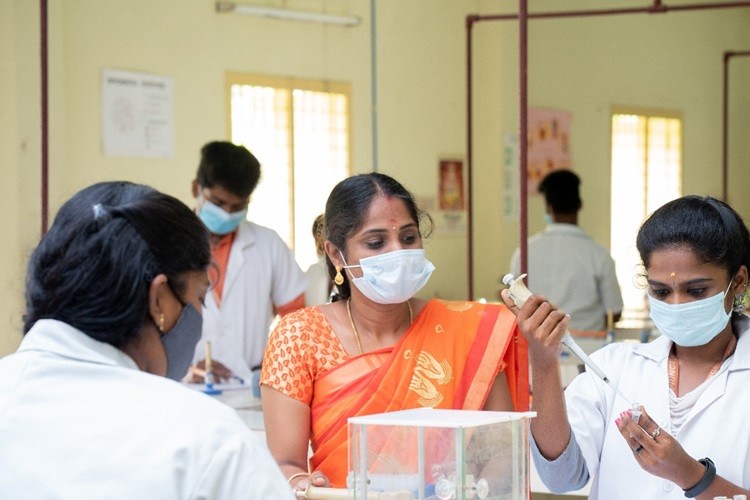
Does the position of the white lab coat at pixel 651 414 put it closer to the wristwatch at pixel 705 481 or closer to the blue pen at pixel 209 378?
the wristwatch at pixel 705 481

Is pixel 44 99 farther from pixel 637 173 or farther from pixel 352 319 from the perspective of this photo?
pixel 637 173

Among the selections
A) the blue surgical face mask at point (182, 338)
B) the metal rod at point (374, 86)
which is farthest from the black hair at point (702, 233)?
the metal rod at point (374, 86)

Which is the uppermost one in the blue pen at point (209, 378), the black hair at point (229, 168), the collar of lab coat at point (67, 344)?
the black hair at point (229, 168)

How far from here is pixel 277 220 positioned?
293 inches

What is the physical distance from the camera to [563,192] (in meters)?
5.29

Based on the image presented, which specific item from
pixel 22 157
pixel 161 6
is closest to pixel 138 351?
pixel 22 157

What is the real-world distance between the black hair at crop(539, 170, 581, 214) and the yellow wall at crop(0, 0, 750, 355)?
200 cm

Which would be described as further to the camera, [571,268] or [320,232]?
[571,268]

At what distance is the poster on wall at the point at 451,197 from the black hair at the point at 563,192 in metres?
3.16

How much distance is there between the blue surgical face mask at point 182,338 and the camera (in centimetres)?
134

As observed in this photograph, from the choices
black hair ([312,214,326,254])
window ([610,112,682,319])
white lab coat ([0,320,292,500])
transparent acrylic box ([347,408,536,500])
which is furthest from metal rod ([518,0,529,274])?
window ([610,112,682,319])

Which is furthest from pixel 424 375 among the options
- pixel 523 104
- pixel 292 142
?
pixel 292 142

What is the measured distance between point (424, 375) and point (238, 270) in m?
1.83

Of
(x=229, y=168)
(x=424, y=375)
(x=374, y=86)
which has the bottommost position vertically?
(x=424, y=375)
